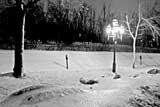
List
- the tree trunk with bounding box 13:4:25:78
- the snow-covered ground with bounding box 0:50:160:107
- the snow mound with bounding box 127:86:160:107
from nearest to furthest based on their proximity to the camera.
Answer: the snow-covered ground with bounding box 0:50:160:107 < the snow mound with bounding box 127:86:160:107 < the tree trunk with bounding box 13:4:25:78

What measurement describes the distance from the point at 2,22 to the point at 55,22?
10.2m

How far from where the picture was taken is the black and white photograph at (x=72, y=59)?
15.1ft

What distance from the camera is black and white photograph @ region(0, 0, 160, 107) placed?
4.61 m

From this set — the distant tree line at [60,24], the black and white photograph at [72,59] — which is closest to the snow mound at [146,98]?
the black and white photograph at [72,59]

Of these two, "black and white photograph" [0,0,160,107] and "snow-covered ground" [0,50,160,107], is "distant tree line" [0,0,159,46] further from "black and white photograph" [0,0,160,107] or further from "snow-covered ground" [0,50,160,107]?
"snow-covered ground" [0,50,160,107]

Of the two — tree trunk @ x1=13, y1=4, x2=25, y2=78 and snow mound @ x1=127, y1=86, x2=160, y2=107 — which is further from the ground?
Answer: tree trunk @ x1=13, y1=4, x2=25, y2=78

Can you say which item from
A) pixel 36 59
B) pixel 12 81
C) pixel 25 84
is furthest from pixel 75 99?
pixel 36 59

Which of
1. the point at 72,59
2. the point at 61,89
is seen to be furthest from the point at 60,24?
the point at 61,89

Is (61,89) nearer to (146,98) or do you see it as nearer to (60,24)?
(146,98)

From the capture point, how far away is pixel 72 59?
20.0m

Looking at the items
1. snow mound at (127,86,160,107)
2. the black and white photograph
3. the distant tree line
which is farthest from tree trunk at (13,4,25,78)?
the distant tree line

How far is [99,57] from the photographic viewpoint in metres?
23.6

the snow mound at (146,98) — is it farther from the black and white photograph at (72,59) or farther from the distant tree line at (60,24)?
the distant tree line at (60,24)

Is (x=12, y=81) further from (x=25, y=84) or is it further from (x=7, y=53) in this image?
(x=7, y=53)
